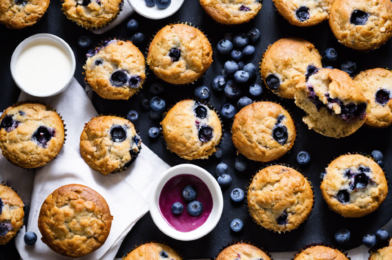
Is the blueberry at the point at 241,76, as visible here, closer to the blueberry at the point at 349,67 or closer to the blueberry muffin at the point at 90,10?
the blueberry at the point at 349,67

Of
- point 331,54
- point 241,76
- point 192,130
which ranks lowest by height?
point 192,130

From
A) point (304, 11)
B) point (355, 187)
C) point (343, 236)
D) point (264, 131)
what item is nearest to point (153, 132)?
point (264, 131)

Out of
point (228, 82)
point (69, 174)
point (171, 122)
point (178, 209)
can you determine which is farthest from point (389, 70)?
point (69, 174)

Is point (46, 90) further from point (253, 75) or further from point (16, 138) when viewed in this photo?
point (253, 75)

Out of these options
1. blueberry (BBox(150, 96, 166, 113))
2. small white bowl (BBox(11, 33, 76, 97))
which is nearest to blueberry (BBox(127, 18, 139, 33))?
small white bowl (BBox(11, 33, 76, 97))

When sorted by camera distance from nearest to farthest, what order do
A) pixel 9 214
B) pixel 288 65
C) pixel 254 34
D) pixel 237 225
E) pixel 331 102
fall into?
pixel 331 102 → pixel 9 214 → pixel 288 65 → pixel 237 225 → pixel 254 34

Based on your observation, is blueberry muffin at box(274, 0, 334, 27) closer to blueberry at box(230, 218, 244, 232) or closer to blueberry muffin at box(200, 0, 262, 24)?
blueberry muffin at box(200, 0, 262, 24)

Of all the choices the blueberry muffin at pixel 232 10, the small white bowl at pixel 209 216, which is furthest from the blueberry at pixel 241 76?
the small white bowl at pixel 209 216

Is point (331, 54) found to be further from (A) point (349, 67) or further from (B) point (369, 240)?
(B) point (369, 240)
